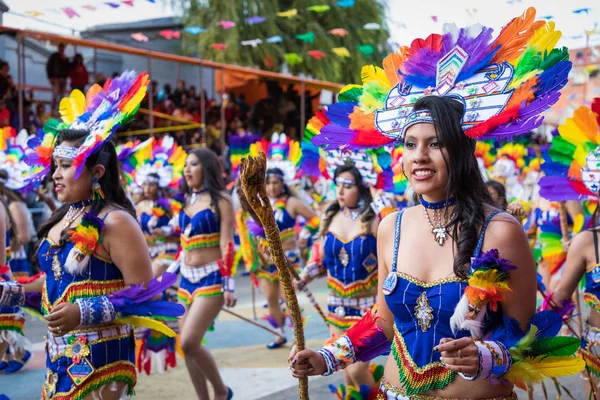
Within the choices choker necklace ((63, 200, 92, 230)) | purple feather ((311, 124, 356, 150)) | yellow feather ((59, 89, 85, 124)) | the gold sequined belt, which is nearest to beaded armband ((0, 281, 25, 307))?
choker necklace ((63, 200, 92, 230))

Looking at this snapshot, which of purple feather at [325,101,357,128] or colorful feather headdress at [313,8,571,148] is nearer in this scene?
colorful feather headdress at [313,8,571,148]

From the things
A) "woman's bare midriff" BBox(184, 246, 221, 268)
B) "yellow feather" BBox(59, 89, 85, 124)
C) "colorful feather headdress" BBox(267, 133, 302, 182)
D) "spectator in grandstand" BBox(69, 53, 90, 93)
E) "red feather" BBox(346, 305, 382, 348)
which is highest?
"spectator in grandstand" BBox(69, 53, 90, 93)

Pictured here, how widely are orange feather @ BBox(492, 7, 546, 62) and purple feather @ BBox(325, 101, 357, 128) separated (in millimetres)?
665

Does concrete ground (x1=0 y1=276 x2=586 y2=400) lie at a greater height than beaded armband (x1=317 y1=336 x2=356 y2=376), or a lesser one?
lesser

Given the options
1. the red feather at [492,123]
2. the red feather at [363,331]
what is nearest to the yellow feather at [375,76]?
the red feather at [492,123]

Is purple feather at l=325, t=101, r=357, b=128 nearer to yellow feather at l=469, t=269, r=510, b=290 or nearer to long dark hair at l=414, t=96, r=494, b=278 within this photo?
long dark hair at l=414, t=96, r=494, b=278

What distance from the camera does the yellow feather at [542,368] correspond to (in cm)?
257

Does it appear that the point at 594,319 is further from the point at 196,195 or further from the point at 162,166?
the point at 162,166

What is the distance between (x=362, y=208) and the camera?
20.8ft

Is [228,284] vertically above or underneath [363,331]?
underneath

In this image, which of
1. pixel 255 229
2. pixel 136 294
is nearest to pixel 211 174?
pixel 255 229

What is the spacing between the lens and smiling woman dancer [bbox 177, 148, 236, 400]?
5.67 m

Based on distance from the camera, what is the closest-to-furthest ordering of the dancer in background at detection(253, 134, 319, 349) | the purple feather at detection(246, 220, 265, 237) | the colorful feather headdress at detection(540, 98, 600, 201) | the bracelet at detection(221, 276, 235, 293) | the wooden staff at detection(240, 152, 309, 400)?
1. the wooden staff at detection(240, 152, 309, 400)
2. the colorful feather headdress at detection(540, 98, 600, 201)
3. the bracelet at detection(221, 276, 235, 293)
4. the purple feather at detection(246, 220, 265, 237)
5. the dancer in background at detection(253, 134, 319, 349)

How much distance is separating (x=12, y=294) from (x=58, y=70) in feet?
35.0
